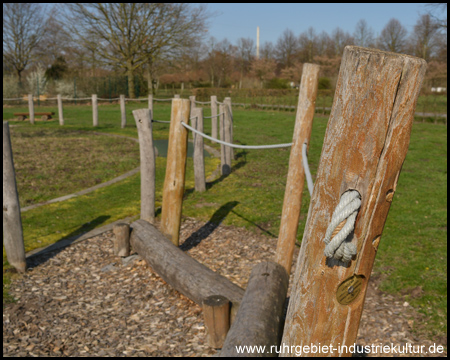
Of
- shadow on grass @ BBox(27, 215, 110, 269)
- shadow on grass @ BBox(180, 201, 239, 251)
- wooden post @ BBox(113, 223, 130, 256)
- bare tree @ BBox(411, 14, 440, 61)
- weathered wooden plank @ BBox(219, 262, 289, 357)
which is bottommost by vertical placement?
shadow on grass @ BBox(27, 215, 110, 269)

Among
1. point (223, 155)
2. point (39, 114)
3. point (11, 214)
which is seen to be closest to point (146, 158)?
point (11, 214)

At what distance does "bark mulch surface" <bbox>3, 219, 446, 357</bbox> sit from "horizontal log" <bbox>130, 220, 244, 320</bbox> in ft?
0.64

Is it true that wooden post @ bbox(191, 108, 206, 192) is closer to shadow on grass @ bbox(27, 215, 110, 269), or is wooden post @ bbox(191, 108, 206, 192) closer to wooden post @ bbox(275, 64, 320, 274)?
shadow on grass @ bbox(27, 215, 110, 269)

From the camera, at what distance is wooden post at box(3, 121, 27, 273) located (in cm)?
440

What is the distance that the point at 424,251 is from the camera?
203 inches

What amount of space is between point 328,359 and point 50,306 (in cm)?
320

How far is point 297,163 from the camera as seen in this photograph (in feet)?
12.0

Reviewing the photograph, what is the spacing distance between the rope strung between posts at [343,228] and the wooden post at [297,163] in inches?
88.0

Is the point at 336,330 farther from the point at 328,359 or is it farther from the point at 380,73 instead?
the point at 380,73

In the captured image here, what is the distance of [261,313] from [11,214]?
312cm

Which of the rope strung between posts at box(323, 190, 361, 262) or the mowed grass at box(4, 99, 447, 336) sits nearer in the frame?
the rope strung between posts at box(323, 190, 361, 262)

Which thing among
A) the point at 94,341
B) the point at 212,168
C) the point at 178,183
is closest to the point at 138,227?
the point at 178,183

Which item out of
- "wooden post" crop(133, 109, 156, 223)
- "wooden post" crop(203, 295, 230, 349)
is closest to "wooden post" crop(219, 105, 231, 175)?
"wooden post" crop(133, 109, 156, 223)

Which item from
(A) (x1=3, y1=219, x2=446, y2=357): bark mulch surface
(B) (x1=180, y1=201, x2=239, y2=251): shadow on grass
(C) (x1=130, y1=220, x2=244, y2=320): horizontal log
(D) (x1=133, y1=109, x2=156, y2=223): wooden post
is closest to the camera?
(A) (x1=3, y1=219, x2=446, y2=357): bark mulch surface
